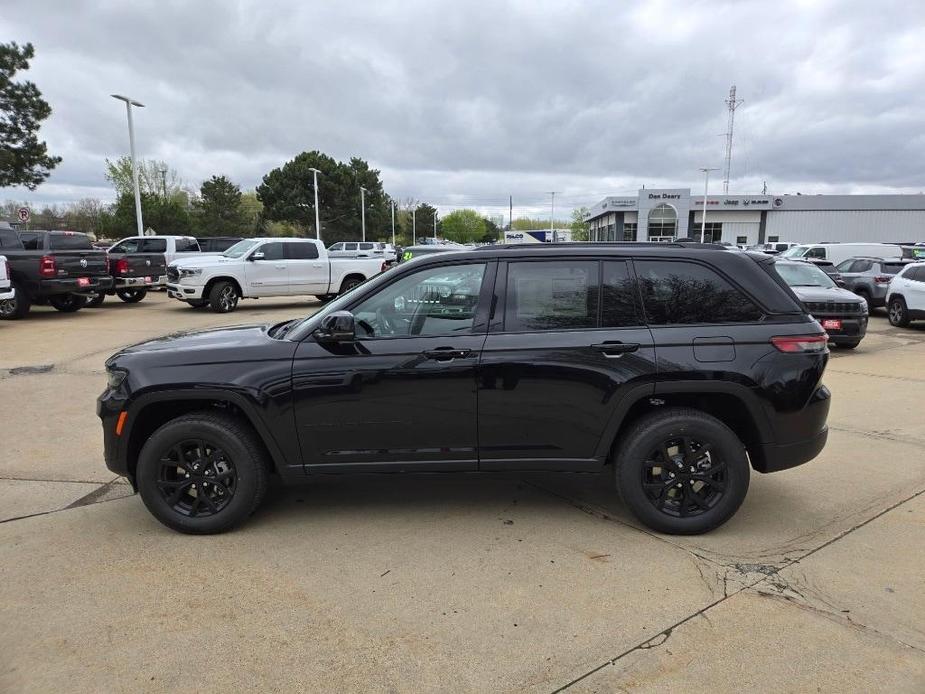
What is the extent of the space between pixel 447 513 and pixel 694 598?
5.35ft

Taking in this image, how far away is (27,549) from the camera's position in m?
3.65

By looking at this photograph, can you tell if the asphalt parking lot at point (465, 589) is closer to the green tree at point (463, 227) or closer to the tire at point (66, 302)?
the tire at point (66, 302)

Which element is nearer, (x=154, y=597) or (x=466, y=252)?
(x=154, y=597)

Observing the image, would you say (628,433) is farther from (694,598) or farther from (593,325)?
(694,598)

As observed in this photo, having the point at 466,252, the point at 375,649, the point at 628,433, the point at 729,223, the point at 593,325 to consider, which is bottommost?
the point at 375,649

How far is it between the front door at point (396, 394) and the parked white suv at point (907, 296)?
14355 millimetres

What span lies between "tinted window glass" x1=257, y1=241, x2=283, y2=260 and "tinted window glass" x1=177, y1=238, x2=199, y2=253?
213 inches

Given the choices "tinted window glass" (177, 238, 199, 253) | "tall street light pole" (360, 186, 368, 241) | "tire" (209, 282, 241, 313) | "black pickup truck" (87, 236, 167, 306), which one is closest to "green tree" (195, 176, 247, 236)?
"tall street light pole" (360, 186, 368, 241)

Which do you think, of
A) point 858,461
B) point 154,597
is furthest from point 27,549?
point 858,461

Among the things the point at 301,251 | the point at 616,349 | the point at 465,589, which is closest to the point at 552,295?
the point at 616,349

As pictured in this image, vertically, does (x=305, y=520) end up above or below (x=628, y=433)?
below

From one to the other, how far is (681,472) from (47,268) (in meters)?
14.7

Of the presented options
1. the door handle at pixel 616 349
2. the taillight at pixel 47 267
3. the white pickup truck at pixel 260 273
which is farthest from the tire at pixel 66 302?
the door handle at pixel 616 349

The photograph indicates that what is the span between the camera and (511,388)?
368 cm
